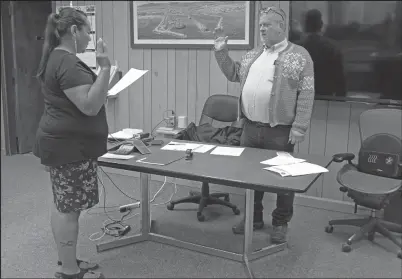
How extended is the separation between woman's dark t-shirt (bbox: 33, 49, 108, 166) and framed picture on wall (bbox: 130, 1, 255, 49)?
196 cm

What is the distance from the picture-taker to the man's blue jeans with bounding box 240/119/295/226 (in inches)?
112

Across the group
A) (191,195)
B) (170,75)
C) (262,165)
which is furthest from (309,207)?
(170,75)

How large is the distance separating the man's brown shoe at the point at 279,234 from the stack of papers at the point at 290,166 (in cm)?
60

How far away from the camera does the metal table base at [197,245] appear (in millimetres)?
2588

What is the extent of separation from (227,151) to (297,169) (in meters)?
0.53

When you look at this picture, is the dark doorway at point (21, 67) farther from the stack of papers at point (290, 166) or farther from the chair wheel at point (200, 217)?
the stack of papers at point (290, 166)

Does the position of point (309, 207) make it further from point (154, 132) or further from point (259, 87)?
point (154, 132)

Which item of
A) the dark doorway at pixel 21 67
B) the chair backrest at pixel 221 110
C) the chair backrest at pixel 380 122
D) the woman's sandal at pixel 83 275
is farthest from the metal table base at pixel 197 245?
the dark doorway at pixel 21 67

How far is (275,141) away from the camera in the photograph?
113 inches

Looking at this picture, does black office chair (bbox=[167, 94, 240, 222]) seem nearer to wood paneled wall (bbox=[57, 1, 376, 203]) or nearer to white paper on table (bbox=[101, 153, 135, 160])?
wood paneled wall (bbox=[57, 1, 376, 203])

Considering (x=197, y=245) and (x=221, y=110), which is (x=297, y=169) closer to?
(x=197, y=245)

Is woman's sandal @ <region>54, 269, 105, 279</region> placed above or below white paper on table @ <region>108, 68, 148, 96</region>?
below

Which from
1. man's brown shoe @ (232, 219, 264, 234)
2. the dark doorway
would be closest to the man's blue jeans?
man's brown shoe @ (232, 219, 264, 234)

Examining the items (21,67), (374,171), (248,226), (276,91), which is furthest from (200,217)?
(21,67)
